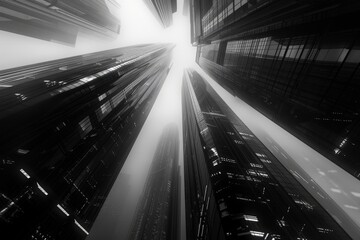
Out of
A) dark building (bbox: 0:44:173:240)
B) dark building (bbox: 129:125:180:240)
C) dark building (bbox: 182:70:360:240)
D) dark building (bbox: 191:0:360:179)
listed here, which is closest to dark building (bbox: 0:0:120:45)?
dark building (bbox: 0:44:173:240)

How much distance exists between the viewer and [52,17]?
187 ft

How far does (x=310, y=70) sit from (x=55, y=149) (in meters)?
34.4

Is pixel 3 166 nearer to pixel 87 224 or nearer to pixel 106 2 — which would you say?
pixel 87 224

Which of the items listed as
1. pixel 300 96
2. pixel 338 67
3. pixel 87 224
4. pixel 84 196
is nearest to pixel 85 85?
pixel 84 196

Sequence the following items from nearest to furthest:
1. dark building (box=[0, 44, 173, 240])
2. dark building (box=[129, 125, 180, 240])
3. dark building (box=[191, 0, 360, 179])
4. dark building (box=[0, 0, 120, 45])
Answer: dark building (box=[191, 0, 360, 179])
dark building (box=[0, 44, 173, 240])
dark building (box=[0, 0, 120, 45])
dark building (box=[129, 125, 180, 240])

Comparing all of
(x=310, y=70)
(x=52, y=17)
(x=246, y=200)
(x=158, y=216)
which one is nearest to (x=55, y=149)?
(x=310, y=70)

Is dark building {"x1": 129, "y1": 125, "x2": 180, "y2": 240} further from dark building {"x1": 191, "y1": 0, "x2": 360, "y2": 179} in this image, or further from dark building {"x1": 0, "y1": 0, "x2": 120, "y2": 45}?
dark building {"x1": 191, "y1": 0, "x2": 360, "y2": 179}

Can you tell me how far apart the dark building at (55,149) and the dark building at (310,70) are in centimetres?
2969

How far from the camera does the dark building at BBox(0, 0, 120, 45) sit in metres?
45.8

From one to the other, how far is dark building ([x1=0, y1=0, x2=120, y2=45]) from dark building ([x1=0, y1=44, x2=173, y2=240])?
40.6 feet

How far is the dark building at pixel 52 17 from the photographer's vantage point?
150 feet

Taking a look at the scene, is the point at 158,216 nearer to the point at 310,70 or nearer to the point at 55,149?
the point at 55,149

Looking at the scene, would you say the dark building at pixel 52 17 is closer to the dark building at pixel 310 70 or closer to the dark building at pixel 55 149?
the dark building at pixel 55 149

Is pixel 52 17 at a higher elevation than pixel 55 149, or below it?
higher
